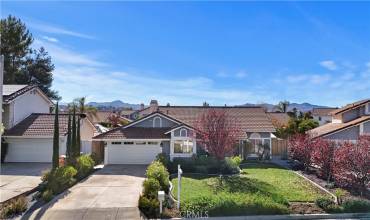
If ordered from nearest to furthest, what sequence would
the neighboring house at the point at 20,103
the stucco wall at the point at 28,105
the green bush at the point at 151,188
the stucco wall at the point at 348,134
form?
the green bush at the point at 151,188 < the neighboring house at the point at 20,103 < the stucco wall at the point at 28,105 < the stucco wall at the point at 348,134

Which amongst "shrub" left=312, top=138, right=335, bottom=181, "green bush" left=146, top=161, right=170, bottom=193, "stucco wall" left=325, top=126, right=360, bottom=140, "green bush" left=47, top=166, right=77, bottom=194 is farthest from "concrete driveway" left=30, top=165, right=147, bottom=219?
"stucco wall" left=325, top=126, right=360, bottom=140

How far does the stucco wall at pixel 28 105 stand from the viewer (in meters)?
31.5

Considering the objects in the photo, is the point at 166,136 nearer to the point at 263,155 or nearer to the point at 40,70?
the point at 263,155

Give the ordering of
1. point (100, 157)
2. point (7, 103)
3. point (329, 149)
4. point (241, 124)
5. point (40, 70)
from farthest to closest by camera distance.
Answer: point (40, 70) → point (241, 124) → point (100, 157) → point (7, 103) → point (329, 149)

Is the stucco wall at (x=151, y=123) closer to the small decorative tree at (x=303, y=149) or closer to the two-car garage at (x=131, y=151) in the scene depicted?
the two-car garage at (x=131, y=151)

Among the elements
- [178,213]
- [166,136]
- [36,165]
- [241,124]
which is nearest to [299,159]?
[241,124]

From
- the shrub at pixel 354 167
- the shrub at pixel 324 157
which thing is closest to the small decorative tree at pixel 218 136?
the shrub at pixel 324 157

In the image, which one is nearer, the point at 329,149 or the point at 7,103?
the point at 329,149

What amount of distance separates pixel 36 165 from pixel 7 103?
222 inches

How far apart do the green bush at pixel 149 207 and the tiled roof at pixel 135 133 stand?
14499 mm

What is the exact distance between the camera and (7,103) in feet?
97.2

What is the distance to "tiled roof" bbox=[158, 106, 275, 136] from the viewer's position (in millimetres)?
35031

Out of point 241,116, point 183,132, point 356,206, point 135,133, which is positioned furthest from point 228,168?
point 241,116

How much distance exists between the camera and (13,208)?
15.7 m
